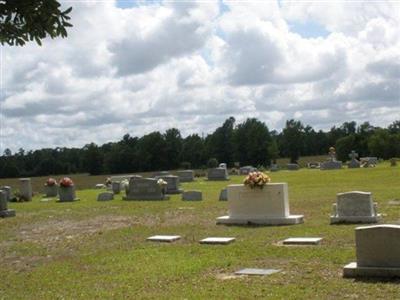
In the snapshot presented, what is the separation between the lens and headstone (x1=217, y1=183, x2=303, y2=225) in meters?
19.3

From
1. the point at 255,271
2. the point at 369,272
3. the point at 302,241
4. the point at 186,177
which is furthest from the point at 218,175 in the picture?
the point at 369,272

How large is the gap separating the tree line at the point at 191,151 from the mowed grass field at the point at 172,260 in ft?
259

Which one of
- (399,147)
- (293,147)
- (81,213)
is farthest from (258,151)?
(81,213)

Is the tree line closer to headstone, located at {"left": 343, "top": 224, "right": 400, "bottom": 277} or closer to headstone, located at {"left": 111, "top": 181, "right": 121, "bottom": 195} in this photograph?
headstone, located at {"left": 111, "top": 181, "right": 121, "bottom": 195}

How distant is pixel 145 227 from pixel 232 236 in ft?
12.5

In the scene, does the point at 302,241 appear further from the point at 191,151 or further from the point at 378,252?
the point at 191,151

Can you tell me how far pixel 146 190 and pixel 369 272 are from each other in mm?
22470

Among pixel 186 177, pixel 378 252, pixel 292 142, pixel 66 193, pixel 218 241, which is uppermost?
pixel 292 142

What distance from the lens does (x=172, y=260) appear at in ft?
43.0

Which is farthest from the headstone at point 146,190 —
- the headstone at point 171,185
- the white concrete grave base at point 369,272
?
the white concrete grave base at point 369,272

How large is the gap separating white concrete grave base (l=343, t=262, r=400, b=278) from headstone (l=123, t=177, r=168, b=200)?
21.8 m

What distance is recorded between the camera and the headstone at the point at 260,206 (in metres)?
19.3

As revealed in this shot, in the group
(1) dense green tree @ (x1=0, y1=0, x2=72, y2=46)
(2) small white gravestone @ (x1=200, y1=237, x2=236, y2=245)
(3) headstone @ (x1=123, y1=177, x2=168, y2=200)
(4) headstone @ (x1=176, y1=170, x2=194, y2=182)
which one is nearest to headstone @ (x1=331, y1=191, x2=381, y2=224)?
(2) small white gravestone @ (x1=200, y1=237, x2=236, y2=245)

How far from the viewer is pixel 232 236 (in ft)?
54.5
